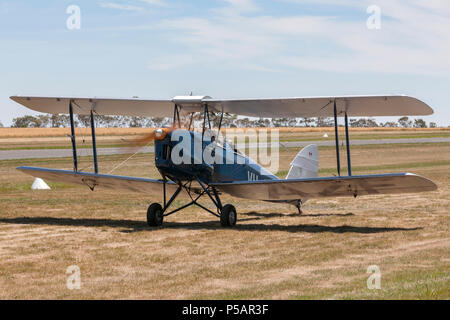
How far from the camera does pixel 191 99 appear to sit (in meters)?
13.5

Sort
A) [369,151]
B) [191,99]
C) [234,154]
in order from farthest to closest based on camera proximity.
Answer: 1. [369,151]
2. [234,154]
3. [191,99]

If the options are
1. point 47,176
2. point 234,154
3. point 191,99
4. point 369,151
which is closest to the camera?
point 191,99

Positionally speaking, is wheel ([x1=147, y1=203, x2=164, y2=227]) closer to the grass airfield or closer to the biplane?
the biplane

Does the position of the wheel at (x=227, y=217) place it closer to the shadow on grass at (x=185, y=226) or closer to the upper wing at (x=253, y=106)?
the shadow on grass at (x=185, y=226)

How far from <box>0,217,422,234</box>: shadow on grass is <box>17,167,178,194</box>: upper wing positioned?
3.06 ft

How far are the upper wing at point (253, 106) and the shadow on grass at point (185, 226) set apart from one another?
260cm

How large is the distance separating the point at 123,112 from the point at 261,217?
4.42m

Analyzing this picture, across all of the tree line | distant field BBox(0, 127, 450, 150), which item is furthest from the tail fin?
distant field BBox(0, 127, 450, 150)

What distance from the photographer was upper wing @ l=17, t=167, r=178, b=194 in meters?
14.8

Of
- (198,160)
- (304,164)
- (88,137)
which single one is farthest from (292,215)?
(88,137)
